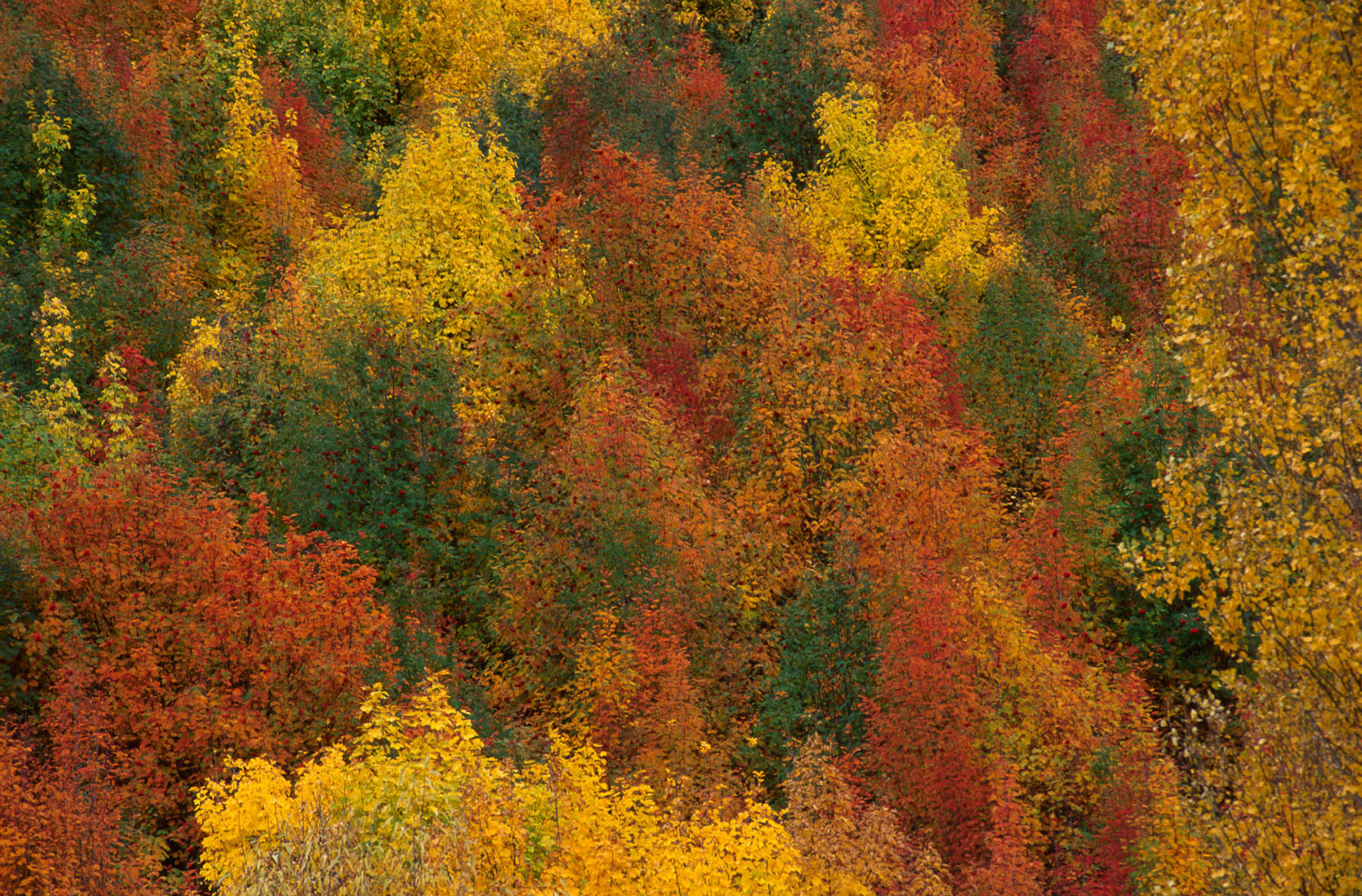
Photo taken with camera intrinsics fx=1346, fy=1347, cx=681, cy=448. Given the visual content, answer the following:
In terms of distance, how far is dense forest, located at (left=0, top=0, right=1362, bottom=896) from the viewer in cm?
1232

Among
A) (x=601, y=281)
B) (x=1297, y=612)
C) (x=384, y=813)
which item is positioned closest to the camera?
(x=1297, y=612)

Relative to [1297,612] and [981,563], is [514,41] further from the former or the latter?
[1297,612]

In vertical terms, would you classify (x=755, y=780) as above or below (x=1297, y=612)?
below

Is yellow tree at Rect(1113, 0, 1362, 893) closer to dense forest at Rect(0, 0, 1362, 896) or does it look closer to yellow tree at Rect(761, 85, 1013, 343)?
dense forest at Rect(0, 0, 1362, 896)

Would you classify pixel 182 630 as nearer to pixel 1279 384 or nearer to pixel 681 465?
pixel 681 465

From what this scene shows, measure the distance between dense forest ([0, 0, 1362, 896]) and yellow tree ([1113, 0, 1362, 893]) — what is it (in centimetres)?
5

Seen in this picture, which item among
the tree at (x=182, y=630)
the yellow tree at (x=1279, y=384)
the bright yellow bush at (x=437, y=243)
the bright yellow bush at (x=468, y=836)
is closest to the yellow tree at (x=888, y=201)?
the bright yellow bush at (x=437, y=243)

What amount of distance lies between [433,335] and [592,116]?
1280 cm

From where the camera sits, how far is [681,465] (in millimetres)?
27188

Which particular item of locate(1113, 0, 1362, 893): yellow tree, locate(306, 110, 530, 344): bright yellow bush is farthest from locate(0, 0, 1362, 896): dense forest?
locate(306, 110, 530, 344): bright yellow bush

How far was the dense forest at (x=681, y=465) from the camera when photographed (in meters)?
12.3

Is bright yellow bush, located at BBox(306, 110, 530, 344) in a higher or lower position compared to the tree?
higher

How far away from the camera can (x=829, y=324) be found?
31.3 metres

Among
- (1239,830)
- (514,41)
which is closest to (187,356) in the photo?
(1239,830)
